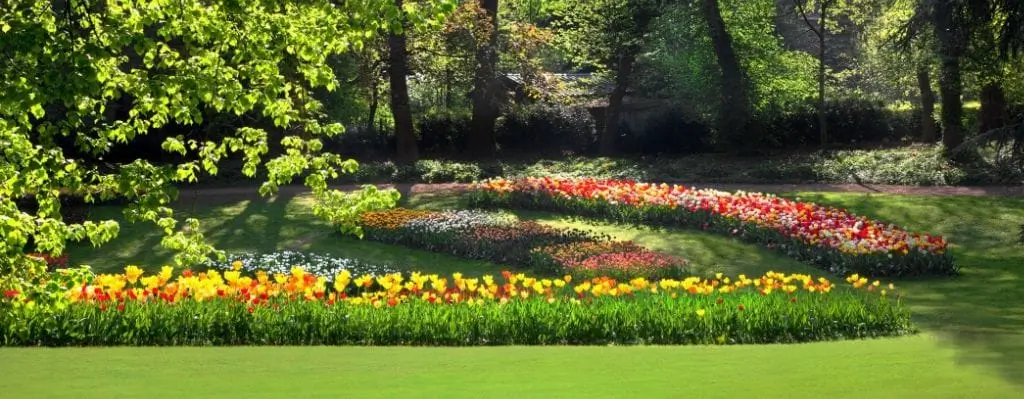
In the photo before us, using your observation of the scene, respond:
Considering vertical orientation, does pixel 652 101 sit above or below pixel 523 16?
below

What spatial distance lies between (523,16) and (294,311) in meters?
44.2

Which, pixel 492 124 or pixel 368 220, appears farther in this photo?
pixel 492 124

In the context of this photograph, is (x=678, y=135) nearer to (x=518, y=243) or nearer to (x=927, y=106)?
(x=927, y=106)

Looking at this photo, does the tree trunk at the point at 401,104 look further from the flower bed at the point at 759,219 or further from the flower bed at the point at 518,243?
the flower bed at the point at 518,243

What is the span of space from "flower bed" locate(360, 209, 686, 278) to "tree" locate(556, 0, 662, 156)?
16574 millimetres

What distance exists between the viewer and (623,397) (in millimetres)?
6371

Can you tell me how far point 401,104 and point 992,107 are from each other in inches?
610

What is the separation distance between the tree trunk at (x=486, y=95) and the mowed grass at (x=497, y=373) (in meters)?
22.1

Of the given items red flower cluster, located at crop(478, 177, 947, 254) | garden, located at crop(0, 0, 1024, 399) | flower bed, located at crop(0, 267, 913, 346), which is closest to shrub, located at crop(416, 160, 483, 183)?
garden, located at crop(0, 0, 1024, 399)

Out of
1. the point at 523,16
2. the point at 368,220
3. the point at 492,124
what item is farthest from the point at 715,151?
the point at 523,16

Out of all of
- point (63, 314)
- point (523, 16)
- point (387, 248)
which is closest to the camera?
point (63, 314)

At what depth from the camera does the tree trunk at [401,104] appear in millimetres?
28016

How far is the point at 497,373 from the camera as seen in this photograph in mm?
7129

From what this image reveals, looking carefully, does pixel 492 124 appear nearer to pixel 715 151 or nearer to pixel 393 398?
pixel 715 151
